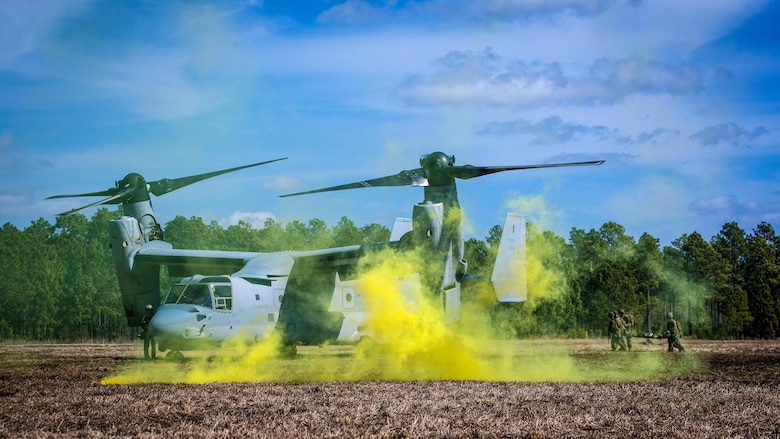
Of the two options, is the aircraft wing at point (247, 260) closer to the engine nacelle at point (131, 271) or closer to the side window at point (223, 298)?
the engine nacelle at point (131, 271)

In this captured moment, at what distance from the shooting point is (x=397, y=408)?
12492 millimetres

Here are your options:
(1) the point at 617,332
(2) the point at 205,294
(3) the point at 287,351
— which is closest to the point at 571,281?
(1) the point at 617,332

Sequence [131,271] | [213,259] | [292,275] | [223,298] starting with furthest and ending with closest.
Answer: [213,259]
[131,271]
[292,275]
[223,298]

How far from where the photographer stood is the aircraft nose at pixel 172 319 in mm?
22453

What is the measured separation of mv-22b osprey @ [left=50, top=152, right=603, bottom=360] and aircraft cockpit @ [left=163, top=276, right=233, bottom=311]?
33 millimetres

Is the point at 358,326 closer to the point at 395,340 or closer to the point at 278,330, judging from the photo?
the point at 278,330

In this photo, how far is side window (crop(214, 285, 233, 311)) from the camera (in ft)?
79.8

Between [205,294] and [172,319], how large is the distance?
1.73m

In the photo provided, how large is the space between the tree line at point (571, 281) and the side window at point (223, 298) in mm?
22491

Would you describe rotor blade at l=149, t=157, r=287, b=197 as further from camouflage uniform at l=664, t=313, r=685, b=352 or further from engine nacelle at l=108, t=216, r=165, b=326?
camouflage uniform at l=664, t=313, r=685, b=352

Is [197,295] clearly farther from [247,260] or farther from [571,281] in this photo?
[571,281]

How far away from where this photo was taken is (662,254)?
6278 cm

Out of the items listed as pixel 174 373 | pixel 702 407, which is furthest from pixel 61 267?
pixel 702 407

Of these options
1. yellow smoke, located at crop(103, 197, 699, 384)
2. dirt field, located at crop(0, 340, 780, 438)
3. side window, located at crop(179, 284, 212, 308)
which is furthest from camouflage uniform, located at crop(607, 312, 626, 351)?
side window, located at crop(179, 284, 212, 308)
